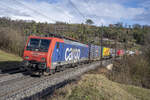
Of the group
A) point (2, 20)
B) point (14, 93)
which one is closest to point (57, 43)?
point (14, 93)

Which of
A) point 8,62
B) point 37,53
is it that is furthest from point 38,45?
point 8,62

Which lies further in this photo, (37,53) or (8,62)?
(8,62)

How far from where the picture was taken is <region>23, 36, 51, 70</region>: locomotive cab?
11.6m

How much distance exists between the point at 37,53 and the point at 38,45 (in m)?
0.70

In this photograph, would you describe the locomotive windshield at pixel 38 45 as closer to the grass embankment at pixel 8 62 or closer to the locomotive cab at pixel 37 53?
the locomotive cab at pixel 37 53

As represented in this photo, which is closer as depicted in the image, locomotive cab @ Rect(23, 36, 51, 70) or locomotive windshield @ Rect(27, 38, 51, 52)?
locomotive cab @ Rect(23, 36, 51, 70)

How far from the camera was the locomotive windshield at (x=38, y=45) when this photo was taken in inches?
471

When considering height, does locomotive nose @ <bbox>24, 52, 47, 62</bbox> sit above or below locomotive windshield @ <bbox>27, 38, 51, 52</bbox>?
below

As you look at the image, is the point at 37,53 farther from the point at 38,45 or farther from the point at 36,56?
the point at 38,45

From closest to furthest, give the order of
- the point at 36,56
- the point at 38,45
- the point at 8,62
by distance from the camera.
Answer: the point at 36,56 < the point at 38,45 < the point at 8,62

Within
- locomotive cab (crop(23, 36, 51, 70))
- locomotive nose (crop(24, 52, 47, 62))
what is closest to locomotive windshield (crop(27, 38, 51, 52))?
locomotive cab (crop(23, 36, 51, 70))

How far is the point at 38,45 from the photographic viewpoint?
12.2m

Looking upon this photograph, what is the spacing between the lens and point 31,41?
12.5m

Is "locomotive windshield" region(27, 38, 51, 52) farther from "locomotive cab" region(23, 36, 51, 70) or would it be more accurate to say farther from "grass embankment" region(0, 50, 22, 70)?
"grass embankment" region(0, 50, 22, 70)
